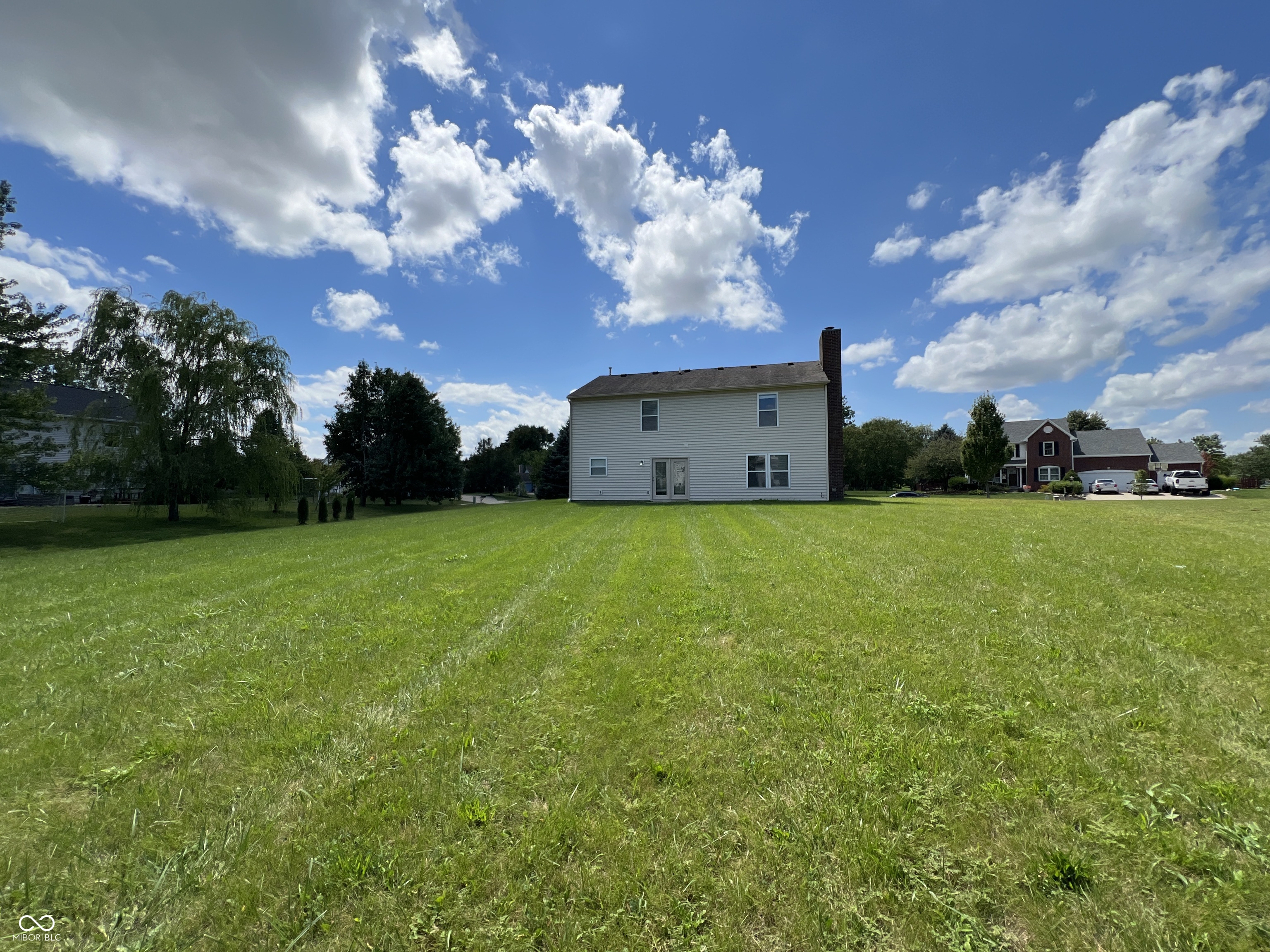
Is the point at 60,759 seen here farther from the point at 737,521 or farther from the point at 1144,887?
the point at 737,521

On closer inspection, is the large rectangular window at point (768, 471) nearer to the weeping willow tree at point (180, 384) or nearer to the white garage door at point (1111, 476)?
the weeping willow tree at point (180, 384)

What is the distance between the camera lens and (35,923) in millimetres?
1642

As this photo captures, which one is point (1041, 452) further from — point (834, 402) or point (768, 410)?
point (768, 410)

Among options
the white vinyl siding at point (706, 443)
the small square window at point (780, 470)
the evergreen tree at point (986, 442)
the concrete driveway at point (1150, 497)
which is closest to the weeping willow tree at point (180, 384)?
the white vinyl siding at point (706, 443)

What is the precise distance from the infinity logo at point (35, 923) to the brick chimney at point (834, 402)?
2143 cm

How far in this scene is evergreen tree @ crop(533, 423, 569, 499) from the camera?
35000mm

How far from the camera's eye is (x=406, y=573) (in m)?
7.02

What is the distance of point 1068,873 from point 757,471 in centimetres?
1987

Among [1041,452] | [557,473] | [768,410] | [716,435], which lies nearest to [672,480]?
[716,435]

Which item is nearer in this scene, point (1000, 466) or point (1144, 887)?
point (1144, 887)

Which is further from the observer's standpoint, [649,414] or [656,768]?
[649,414]

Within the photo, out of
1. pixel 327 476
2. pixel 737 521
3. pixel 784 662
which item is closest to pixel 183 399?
pixel 327 476

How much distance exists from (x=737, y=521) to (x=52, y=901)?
11927mm

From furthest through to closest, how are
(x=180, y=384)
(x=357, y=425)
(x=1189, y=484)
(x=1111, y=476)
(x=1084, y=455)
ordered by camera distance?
1. (x=1084, y=455)
2. (x=1111, y=476)
3. (x=357, y=425)
4. (x=1189, y=484)
5. (x=180, y=384)
